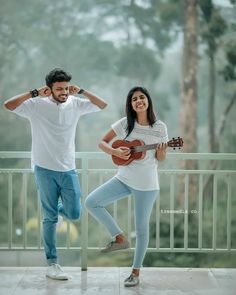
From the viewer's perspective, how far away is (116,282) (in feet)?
Answer: 11.0

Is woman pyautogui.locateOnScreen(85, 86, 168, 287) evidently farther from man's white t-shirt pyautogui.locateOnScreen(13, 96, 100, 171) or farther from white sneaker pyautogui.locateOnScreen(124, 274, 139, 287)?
man's white t-shirt pyautogui.locateOnScreen(13, 96, 100, 171)

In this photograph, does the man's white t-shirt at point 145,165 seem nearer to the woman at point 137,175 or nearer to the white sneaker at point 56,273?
the woman at point 137,175

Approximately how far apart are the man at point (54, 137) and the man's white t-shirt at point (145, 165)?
0.32 metres

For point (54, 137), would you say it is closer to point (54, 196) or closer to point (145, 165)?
point (54, 196)

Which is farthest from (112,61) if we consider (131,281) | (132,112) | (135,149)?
(131,281)

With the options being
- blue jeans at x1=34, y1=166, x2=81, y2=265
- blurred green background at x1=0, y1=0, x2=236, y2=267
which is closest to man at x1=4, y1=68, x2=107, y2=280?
blue jeans at x1=34, y1=166, x2=81, y2=265

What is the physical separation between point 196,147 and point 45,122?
6102 millimetres

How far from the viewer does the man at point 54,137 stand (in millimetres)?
3156

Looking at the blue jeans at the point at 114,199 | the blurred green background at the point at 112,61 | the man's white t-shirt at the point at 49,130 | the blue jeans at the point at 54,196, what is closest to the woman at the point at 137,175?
the blue jeans at the point at 114,199

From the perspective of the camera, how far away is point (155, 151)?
3141 mm

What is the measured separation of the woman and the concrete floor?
0.49 feet

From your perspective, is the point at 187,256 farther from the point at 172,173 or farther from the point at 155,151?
the point at 155,151

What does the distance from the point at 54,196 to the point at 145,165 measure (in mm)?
622

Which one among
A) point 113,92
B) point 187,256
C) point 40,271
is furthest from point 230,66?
point 40,271
